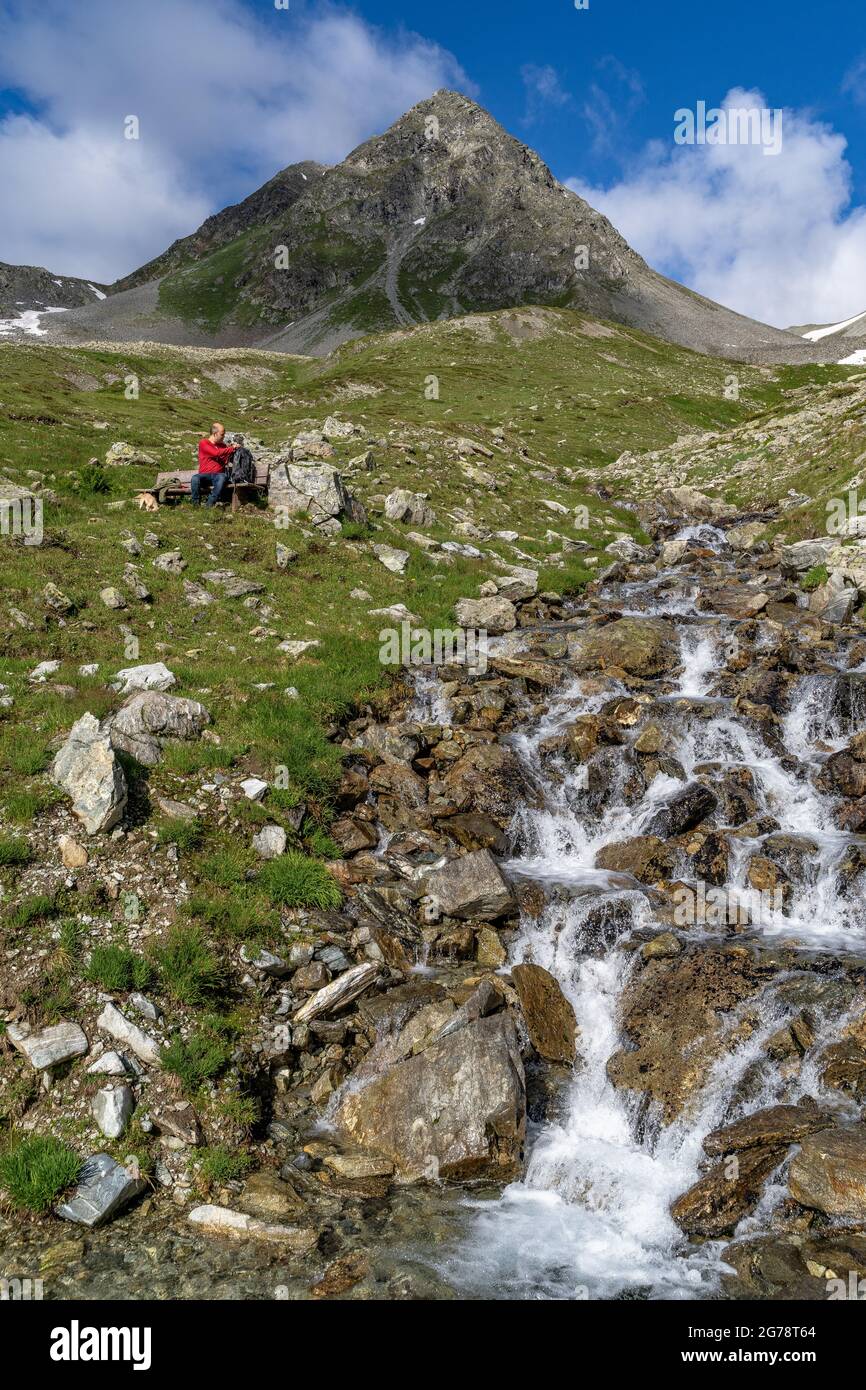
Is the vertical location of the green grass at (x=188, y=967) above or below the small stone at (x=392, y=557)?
below

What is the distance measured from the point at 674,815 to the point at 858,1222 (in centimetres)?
775

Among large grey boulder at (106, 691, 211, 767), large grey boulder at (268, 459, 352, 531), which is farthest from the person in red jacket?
large grey boulder at (106, 691, 211, 767)

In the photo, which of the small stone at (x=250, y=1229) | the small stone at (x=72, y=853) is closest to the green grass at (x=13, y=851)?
the small stone at (x=72, y=853)

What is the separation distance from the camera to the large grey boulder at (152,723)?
12.5m

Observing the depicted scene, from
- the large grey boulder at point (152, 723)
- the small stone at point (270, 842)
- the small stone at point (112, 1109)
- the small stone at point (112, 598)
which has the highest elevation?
the small stone at point (112, 598)

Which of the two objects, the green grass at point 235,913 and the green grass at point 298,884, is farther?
the green grass at point 298,884

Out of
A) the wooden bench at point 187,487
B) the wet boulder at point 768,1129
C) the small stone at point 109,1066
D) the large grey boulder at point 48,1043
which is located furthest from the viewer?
the wooden bench at point 187,487

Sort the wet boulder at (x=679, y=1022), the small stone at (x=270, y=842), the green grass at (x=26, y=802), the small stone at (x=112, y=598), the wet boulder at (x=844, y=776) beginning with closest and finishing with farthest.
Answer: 1. the wet boulder at (x=679, y=1022)
2. the green grass at (x=26, y=802)
3. the small stone at (x=270, y=842)
4. the wet boulder at (x=844, y=776)
5. the small stone at (x=112, y=598)

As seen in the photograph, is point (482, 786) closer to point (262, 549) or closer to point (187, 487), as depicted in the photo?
point (262, 549)

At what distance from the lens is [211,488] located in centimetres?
2631

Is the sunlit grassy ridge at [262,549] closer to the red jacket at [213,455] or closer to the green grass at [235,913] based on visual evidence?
the red jacket at [213,455]

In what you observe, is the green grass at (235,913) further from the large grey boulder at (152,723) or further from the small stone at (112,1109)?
the large grey boulder at (152,723)

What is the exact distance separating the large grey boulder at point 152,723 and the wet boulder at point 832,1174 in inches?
438
